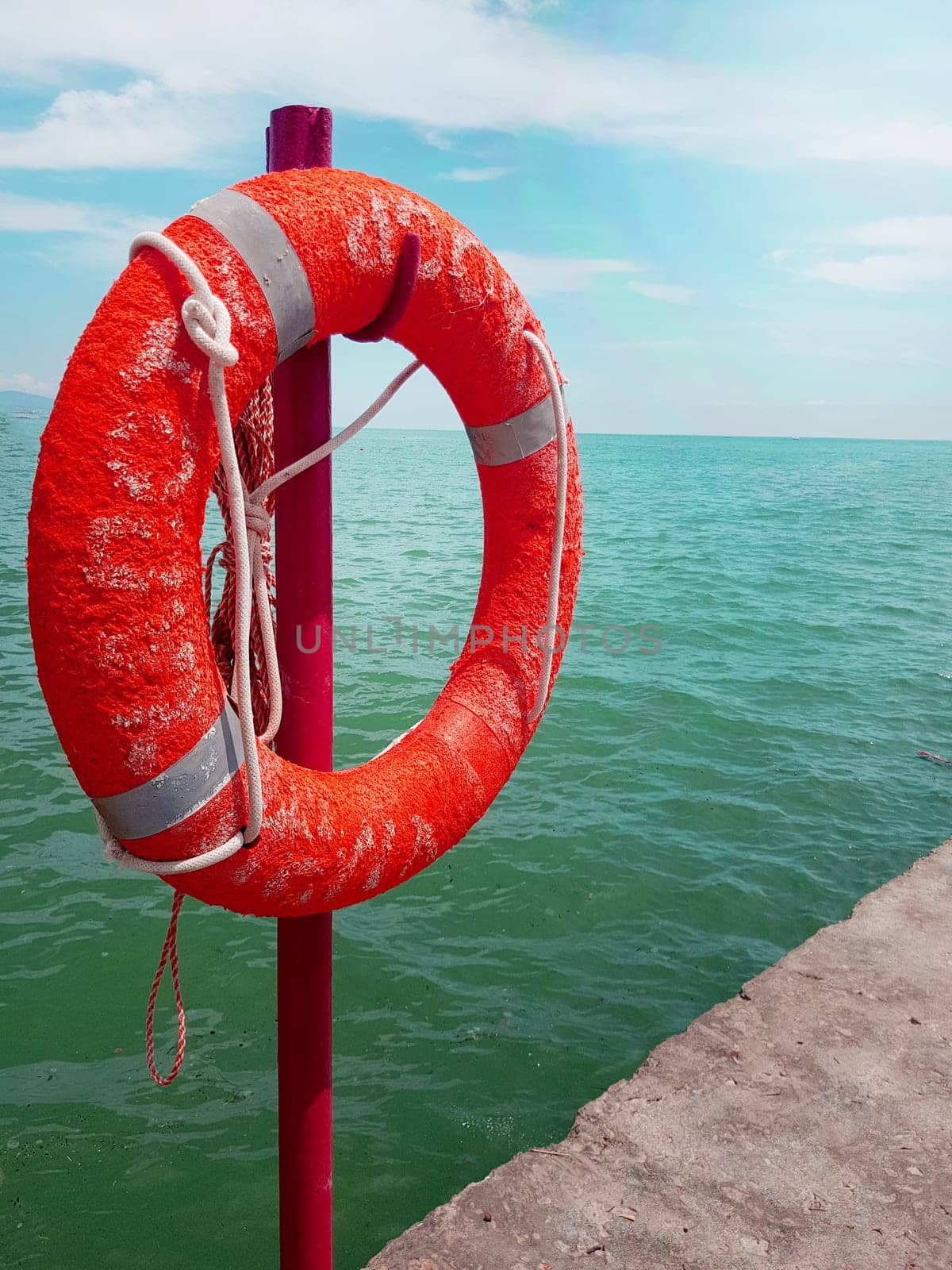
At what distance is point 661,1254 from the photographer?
7.18ft

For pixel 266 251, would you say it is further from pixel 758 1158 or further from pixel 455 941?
pixel 455 941

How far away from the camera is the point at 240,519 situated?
1.54 metres

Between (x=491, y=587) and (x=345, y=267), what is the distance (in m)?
0.80

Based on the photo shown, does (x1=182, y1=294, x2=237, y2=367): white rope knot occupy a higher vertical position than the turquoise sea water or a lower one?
higher

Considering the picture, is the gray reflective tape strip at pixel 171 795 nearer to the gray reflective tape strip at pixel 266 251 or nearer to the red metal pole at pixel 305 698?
the red metal pole at pixel 305 698

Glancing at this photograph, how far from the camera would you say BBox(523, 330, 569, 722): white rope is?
2.01m

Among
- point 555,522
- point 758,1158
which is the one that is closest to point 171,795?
point 555,522

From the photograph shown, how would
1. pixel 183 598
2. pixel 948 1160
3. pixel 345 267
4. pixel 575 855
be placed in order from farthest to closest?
pixel 575 855 → pixel 948 1160 → pixel 345 267 → pixel 183 598

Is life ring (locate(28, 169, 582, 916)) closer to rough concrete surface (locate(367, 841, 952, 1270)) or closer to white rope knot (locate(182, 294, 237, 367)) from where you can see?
white rope knot (locate(182, 294, 237, 367))

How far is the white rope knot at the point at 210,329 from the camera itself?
138cm

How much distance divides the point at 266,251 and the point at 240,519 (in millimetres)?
423

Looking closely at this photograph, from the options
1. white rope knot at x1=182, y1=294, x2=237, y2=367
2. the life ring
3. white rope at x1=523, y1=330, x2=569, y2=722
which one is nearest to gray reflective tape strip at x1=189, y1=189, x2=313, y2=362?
the life ring

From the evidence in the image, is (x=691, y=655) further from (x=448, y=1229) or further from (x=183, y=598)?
(x=183, y=598)

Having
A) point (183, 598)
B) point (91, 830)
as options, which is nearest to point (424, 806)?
point (183, 598)
